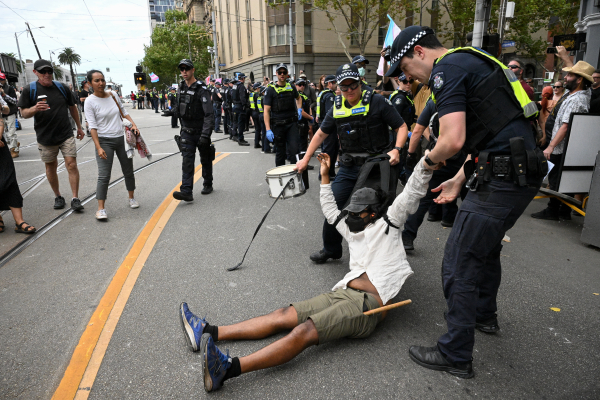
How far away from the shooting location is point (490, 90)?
227 cm

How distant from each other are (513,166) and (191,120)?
550cm

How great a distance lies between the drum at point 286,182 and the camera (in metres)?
3.97

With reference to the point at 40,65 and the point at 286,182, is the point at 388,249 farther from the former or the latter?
the point at 40,65

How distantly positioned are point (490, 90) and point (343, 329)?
5.60ft

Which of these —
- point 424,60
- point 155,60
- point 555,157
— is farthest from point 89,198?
point 155,60

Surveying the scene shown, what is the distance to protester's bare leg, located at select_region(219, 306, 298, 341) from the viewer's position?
2.85 metres

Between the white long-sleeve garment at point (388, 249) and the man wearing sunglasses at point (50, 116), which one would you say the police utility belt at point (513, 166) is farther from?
the man wearing sunglasses at point (50, 116)

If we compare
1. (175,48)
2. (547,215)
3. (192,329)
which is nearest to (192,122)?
(192,329)

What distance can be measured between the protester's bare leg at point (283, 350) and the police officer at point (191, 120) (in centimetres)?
439

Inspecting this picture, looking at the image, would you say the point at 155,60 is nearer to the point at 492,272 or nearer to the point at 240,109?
the point at 240,109

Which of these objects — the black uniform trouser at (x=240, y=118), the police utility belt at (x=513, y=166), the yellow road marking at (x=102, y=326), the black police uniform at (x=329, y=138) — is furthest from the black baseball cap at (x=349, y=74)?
the black uniform trouser at (x=240, y=118)

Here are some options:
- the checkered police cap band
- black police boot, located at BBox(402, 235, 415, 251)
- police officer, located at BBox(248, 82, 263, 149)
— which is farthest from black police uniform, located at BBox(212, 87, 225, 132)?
the checkered police cap band

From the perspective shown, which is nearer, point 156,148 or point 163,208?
point 163,208

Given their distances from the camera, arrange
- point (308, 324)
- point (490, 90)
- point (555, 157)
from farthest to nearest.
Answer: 1. point (555, 157)
2. point (308, 324)
3. point (490, 90)
